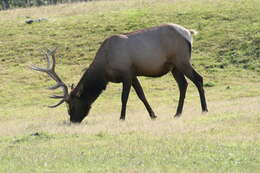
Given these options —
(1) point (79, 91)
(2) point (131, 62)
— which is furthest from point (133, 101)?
(2) point (131, 62)

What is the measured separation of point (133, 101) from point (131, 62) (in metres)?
8.09

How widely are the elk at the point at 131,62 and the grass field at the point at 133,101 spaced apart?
0.74 m

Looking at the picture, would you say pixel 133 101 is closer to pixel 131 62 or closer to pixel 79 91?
pixel 79 91

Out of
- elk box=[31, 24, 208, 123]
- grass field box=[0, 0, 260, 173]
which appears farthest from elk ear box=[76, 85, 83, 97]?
grass field box=[0, 0, 260, 173]

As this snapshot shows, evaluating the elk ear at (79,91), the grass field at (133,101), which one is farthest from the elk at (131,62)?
the grass field at (133,101)

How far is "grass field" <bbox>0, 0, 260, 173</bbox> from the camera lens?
969cm

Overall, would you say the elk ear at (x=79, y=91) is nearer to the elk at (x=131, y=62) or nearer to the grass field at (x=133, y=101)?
the elk at (x=131, y=62)

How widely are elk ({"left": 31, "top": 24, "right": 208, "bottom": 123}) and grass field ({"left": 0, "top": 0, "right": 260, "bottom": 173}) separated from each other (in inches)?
29.1

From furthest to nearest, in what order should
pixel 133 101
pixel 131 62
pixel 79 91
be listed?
pixel 133 101 → pixel 79 91 → pixel 131 62

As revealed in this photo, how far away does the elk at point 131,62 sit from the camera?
15.9 metres

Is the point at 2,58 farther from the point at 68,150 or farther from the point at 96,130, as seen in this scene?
the point at 68,150

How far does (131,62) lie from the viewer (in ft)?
52.1

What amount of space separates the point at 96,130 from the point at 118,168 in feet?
15.0

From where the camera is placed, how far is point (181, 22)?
3950cm
